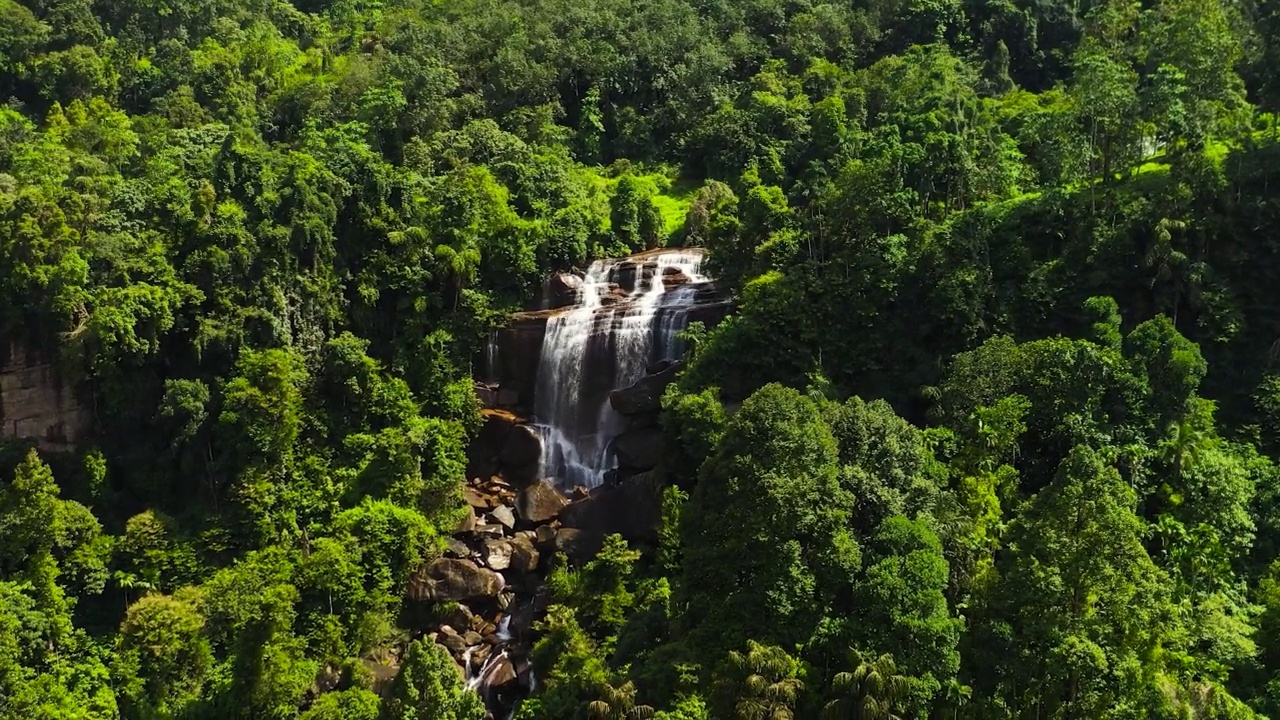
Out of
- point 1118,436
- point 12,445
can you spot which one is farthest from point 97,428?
point 1118,436

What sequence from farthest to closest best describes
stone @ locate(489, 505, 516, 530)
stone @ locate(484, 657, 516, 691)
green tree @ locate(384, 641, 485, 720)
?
stone @ locate(489, 505, 516, 530), stone @ locate(484, 657, 516, 691), green tree @ locate(384, 641, 485, 720)

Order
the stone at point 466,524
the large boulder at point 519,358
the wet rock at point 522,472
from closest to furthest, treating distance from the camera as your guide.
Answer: the stone at point 466,524, the wet rock at point 522,472, the large boulder at point 519,358

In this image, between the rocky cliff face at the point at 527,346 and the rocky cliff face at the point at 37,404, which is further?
the rocky cliff face at the point at 527,346

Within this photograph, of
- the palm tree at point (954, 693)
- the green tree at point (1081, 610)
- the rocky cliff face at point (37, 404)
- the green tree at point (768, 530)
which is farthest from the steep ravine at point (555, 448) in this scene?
the rocky cliff face at point (37, 404)

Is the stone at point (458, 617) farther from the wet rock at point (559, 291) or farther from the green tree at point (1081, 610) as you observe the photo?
the green tree at point (1081, 610)

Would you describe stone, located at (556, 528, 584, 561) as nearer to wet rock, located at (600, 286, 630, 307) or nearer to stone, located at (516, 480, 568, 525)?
stone, located at (516, 480, 568, 525)

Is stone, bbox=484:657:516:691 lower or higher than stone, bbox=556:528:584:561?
lower

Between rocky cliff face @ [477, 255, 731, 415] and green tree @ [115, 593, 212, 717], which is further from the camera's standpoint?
rocky cliff face @ [477, 255, 731, 415]

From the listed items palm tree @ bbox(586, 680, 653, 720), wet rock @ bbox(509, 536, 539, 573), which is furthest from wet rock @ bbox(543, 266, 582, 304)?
palm tree @ bbox(586, 680, 653, 720)
